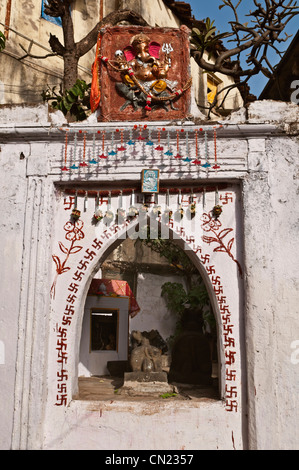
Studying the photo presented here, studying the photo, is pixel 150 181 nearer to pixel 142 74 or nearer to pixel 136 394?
pixel 142 74

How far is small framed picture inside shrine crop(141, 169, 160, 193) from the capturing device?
15.1 ft

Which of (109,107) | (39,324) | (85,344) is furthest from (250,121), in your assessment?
(85,344)

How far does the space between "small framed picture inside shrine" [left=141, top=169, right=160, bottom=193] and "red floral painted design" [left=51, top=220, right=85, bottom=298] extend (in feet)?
2.57

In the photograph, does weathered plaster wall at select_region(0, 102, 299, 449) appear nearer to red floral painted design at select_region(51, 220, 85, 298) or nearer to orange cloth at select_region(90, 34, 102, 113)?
red floral painted design at select_region(51, 220, 85, 298)

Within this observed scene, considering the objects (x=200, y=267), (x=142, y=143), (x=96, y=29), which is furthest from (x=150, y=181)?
(x=96, y=29)

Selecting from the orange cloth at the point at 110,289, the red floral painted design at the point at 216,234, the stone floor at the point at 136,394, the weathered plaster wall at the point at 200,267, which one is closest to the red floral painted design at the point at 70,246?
the weathered plaster wall at the point at 200,267

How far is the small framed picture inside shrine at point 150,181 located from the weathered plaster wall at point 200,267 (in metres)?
0.09

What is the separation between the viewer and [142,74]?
4965 mm

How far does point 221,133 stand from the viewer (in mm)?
4680

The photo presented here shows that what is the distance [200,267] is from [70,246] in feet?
4.55

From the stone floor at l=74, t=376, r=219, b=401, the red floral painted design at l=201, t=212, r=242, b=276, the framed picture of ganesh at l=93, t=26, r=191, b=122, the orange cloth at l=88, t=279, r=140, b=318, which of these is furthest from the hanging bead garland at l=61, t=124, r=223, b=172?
the orange cloth at l=88, t=279, r=140, b=318

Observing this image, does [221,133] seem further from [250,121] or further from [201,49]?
[201,49]

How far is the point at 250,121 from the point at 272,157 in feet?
1.47

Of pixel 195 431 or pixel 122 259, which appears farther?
pixel 122 259
